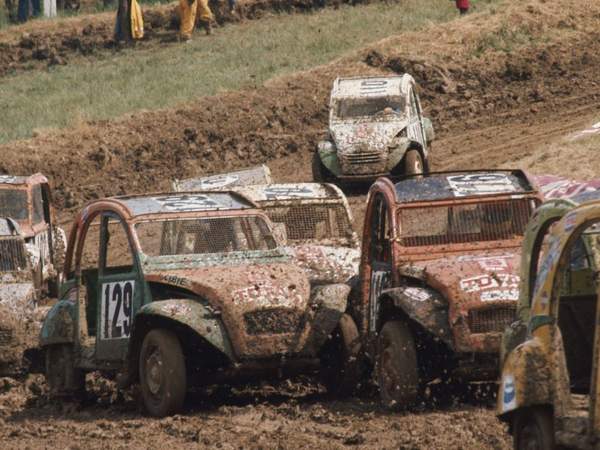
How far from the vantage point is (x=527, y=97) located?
1264 inches

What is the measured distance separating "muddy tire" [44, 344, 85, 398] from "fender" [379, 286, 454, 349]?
3140mm

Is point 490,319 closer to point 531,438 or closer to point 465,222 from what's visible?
point 465,222

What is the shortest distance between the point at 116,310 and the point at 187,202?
1204mm

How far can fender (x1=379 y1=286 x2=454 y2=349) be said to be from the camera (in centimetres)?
1112

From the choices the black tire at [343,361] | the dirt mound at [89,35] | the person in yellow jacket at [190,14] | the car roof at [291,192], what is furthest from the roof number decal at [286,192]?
the dirt mound at [89,35]

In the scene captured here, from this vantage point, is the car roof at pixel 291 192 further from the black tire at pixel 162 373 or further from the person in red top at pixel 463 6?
the person in red top at pixel 463 6

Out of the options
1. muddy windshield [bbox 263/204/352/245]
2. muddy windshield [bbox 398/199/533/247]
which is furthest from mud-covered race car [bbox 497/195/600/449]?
muddy windshield [bbox 263/204/352/245]

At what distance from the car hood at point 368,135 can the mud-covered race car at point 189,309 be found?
10860 mm

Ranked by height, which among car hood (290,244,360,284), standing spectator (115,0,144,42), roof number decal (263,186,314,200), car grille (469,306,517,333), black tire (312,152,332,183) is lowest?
black tire (312,152,332,183)

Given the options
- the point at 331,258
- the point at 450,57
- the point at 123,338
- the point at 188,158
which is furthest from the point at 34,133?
the point at 123,338

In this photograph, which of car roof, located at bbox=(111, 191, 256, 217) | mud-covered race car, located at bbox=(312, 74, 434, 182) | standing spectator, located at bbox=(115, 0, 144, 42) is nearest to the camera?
car roof, located at bbox=(111, 191, 256, 217)

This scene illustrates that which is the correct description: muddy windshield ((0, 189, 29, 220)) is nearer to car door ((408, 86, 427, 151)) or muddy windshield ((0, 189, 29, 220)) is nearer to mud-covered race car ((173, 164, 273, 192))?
mud-covered race car ((173, 164, 273, 192))

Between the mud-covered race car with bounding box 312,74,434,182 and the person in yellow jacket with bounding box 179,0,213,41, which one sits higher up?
the person in yellow jacket with bounding box 179,0,213,41

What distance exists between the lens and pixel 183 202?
13227mm
